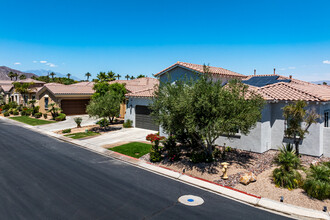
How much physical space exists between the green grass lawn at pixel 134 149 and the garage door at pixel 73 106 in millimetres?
22376

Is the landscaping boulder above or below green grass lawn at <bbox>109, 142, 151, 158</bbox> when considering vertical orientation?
below

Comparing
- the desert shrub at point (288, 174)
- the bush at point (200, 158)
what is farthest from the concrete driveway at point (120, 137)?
the desert shrub at point (288, 174)

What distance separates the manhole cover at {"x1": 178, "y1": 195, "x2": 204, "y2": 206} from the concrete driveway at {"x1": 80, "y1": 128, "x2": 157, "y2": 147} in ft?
37.8

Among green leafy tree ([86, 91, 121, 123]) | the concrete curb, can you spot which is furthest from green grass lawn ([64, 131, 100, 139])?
the concrete curb

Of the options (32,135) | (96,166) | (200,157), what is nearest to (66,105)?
(32,135)

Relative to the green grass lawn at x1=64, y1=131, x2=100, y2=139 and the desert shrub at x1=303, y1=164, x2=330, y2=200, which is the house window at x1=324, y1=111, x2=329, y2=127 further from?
the green grass lawn at x1=64, y1=131, x2=100, y2=139

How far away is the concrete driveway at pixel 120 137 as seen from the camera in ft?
69.8

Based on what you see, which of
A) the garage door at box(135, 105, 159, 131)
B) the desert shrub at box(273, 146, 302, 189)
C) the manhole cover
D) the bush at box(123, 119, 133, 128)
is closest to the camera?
the manhole cover

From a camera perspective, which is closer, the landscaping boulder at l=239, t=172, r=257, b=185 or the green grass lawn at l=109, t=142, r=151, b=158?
the landscaping boulder at l=239, t=172, r=257, b=185

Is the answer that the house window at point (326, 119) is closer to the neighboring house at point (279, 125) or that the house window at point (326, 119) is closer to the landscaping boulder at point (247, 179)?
the neighboring house at point (279, 125)

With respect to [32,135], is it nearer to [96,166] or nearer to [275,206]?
[96,166]

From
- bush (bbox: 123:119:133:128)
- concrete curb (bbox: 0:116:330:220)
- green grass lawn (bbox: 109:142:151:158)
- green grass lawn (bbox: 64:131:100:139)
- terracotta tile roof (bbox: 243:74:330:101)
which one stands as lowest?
concrete curb (bbox: 0:116:330:220)

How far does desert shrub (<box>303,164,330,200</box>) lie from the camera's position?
392 inches

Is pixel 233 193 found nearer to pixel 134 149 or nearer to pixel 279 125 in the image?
pixel 279 125
